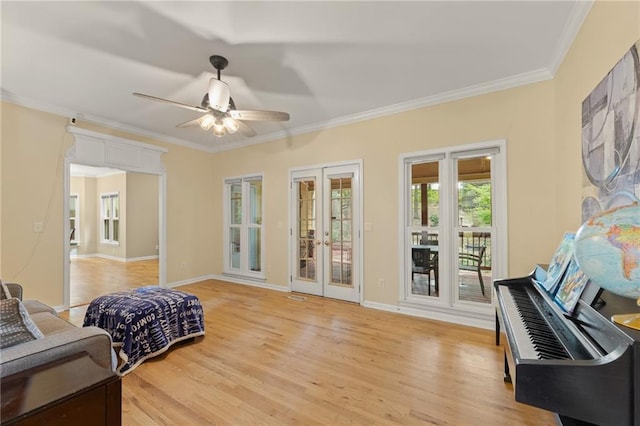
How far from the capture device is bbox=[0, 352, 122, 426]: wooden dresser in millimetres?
921

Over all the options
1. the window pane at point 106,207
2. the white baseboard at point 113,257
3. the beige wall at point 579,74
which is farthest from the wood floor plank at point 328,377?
the window pane at point 106,207

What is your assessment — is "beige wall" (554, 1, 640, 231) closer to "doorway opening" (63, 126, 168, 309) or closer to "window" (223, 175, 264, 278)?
"window" (223, 175, 264, 278)

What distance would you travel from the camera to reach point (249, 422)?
5.63 ft

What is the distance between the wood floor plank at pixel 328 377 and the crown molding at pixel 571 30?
2.81 metres

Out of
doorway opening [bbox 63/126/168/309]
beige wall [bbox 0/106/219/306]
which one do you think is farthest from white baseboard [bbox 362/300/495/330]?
beige wall [bbox 0/106/219/306]

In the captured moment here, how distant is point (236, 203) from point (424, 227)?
380 centimetres

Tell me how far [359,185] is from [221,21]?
8.55ft

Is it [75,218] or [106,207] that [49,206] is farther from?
[75,218]

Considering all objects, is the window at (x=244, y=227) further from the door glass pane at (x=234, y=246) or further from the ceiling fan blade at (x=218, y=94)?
the ceiling fan blade at (x=218, y=94)

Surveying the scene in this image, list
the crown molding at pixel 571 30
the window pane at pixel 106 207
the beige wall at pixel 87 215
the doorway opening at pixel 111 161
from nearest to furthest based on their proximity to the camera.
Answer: the crown molding at pixel 571 30
the doorway opening at pixel 111 161
the window pane at pixel 106 207
the beige wall at pixel 87 215

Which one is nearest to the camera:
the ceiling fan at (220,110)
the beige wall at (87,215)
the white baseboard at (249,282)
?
the ceiling fan at (220,110)

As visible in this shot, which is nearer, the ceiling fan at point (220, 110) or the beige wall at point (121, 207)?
the ceiling fan at point (220, 110)

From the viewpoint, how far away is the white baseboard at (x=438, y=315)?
317cm

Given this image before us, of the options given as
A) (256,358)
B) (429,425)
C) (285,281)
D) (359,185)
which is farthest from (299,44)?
(285,281)
